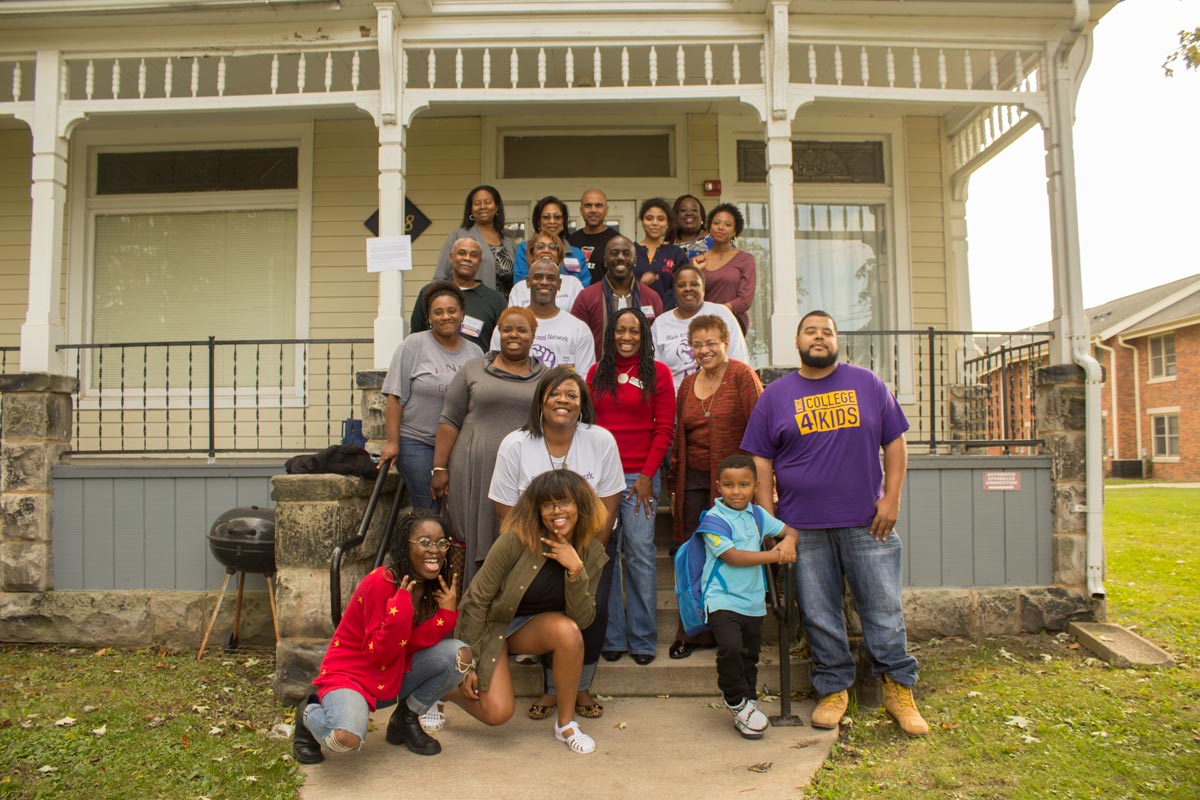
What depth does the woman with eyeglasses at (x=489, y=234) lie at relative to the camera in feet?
18.5

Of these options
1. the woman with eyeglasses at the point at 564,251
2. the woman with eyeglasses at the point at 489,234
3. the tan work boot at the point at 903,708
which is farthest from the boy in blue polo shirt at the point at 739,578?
the woman with eyeglasses at the point at 489,234

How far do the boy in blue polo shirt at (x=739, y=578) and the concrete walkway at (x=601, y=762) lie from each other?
0.20m

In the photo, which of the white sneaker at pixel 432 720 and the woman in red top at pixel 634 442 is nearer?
the white sneaker at pixel 432 720

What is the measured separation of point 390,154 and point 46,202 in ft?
7.87

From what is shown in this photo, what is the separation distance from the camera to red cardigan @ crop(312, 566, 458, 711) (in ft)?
11.2

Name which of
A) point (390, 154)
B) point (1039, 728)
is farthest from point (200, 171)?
point (1039, 728)

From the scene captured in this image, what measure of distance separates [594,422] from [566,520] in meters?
0.57

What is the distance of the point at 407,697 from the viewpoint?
3658 mm

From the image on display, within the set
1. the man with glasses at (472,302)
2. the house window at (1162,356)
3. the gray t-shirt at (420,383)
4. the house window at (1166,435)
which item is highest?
the house window at (1162,356)

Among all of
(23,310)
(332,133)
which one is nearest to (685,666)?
(332,133)

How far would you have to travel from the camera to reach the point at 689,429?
170 inches

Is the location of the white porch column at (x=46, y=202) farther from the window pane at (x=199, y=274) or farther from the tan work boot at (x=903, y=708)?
the tan work boot at (x=903, y=708)

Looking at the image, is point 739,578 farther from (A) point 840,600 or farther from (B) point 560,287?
(B) point 560,287

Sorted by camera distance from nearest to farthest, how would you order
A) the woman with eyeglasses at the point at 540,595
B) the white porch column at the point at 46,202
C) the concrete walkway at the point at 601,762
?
the concrete walkway at the point at 601,762 < the woman with eyeglasses at the point at 540,595 < the white porch column at the point at 46,202
